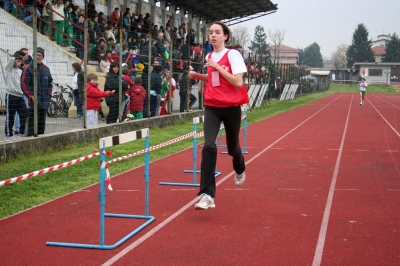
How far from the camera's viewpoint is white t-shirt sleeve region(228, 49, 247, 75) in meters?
6.86

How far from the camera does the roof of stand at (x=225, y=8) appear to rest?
119 ft

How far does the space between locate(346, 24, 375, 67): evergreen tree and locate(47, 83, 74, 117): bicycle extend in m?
131

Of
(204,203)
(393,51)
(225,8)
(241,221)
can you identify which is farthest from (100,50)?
(393,51)

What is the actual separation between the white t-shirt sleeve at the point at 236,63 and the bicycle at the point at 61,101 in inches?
339

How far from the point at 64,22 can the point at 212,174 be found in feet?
43.2

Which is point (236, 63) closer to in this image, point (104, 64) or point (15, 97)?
point (15, 97)

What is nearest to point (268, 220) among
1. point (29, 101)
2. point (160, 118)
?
Result: point (29, 101)

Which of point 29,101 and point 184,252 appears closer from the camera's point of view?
point 184,252

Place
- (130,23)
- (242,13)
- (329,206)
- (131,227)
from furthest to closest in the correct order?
(242,13)
(130,23)
(329,206)
(131,227)

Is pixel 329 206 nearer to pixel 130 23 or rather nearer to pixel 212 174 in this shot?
pixel 212 174

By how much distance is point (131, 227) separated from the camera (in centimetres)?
655

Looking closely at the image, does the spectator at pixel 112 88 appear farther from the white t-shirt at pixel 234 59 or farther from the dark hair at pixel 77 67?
the white t-shirt at pixel 234 59

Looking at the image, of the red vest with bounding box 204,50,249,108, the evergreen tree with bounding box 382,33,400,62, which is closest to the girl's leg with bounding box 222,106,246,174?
the red vest with bounding box 204,50,249,108

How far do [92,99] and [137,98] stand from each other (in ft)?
10.5
